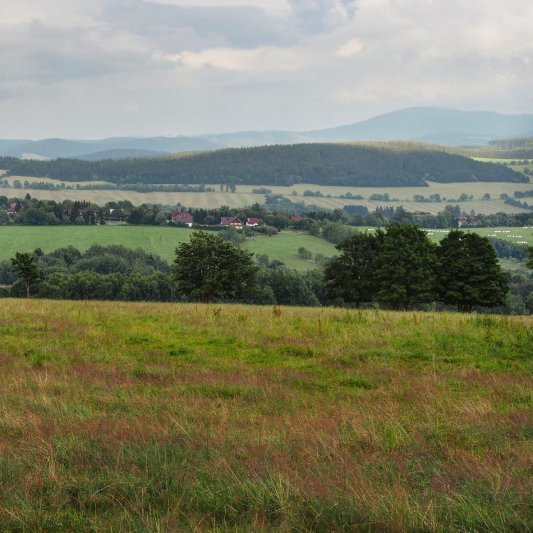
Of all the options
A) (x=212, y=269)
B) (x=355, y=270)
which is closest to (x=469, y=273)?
(x=355, y=270)

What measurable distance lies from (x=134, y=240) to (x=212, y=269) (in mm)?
98949

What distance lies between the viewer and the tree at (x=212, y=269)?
59250 millimetres

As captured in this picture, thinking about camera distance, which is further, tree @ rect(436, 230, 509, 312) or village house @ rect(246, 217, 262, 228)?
village house @ rect(246, 217, 262, 228)

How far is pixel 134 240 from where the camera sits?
504ft

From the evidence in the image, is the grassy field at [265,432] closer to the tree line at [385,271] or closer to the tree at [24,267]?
the tree line at [385,271]

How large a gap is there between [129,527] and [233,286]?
5435 centimetres

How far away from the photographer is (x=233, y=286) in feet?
196

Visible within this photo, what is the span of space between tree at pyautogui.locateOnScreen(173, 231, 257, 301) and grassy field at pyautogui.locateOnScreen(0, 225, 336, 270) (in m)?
73.4

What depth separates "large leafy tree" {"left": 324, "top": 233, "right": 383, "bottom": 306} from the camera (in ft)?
191

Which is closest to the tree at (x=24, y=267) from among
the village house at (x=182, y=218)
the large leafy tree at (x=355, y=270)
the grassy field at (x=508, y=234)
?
the large leafy tree at (x=355, y=270)

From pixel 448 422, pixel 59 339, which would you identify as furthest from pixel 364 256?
pixel 448 422

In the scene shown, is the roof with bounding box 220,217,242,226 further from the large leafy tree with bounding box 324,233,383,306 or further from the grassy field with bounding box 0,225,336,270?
the large leafy tree with bounding box 324,233,383,306

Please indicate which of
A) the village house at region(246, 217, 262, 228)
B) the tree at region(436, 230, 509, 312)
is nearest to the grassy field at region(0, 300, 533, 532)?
the tree at region(436, 230, 509, 312)

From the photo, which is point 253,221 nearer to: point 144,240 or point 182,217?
point 182,217
